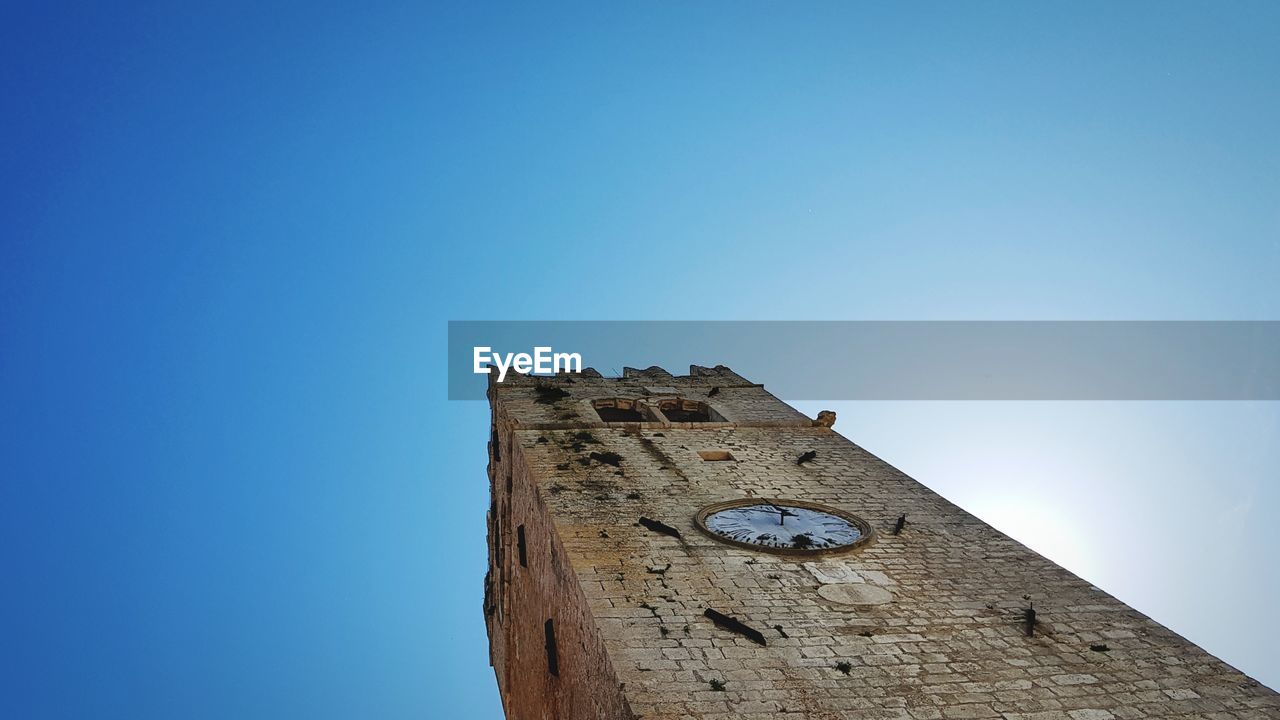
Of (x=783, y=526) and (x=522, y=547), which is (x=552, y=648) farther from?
(x=522, y=547)

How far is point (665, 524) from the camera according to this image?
45.5 ft

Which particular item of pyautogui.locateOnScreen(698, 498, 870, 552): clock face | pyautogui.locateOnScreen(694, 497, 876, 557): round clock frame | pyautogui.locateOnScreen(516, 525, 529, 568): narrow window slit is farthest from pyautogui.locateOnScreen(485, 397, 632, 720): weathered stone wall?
pyautogui.locateOnScreen(698, 498, 870, 552): clock face

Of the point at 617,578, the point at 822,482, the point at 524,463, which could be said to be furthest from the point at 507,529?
the point at 617,578

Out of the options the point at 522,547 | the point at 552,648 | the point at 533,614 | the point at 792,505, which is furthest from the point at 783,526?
the point at 522,547

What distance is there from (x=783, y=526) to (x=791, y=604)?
260 cm

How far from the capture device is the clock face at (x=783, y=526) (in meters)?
13.4

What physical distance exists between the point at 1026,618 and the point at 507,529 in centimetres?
1233

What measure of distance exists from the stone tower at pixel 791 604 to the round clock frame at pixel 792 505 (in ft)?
0.12

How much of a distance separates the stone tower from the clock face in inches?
2.8

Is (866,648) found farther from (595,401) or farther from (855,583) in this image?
(595,401)

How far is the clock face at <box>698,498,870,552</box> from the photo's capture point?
44.0 feet

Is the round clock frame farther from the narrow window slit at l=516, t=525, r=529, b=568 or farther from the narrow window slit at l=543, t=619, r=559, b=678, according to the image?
the narrow window slit at l=516, t=525, r=529, b=568

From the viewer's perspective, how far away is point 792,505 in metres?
15.2

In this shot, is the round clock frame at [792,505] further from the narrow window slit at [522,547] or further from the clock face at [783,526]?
the narrow window slit at [522,547]
